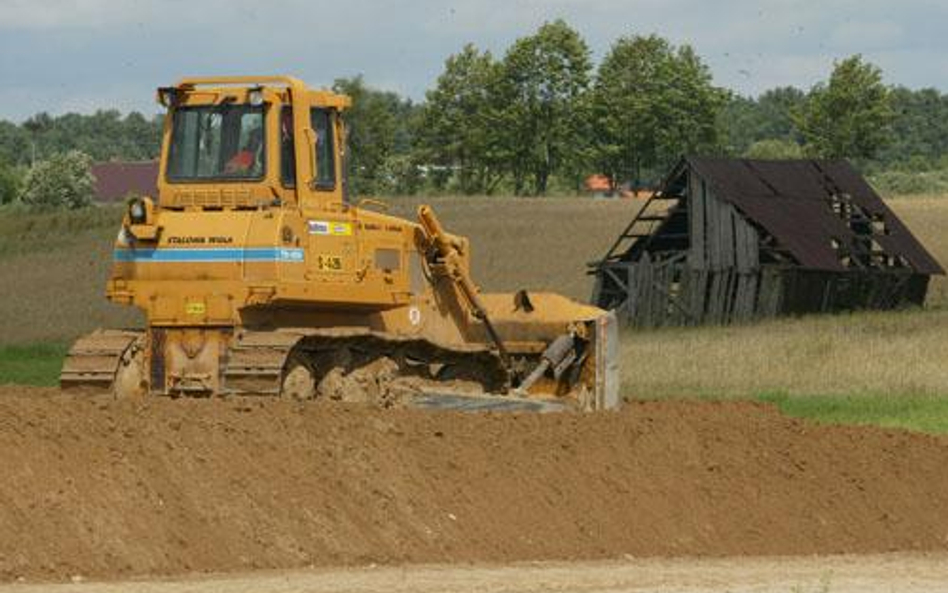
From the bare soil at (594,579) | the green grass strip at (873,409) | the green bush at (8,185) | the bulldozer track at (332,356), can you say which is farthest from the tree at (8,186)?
the bare soil at (594,579)

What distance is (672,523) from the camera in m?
19.1

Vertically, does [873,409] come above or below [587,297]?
above

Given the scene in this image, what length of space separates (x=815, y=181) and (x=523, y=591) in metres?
45.9

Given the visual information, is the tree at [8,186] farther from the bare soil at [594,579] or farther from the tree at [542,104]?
the bare soil at [594,579]

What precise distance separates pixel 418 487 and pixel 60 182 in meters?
105

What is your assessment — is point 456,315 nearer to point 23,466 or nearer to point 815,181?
point 23,466

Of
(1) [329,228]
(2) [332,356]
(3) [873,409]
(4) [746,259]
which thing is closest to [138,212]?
(1) [329,228]

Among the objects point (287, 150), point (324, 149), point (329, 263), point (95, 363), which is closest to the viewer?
point (95, 363)

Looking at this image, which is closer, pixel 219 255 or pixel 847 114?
pixel 219 255

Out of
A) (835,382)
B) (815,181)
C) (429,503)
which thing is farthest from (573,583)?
(815,181)

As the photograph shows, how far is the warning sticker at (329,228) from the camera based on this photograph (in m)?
21.7

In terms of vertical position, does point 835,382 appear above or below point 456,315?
below

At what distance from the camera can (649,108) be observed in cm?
12362

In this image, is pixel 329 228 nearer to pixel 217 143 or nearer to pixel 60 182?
pixel 217 143
